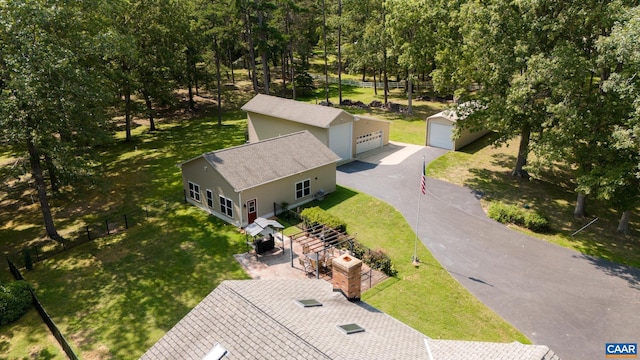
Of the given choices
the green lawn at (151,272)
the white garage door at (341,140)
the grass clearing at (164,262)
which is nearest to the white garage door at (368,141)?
the white garage door at (341,140)

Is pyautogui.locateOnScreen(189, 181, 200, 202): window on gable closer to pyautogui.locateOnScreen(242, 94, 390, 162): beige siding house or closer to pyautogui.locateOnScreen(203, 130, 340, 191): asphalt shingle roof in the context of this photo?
pyautogui.locateOnScreen(203, 130, 340, 191): asphalt shingle roof

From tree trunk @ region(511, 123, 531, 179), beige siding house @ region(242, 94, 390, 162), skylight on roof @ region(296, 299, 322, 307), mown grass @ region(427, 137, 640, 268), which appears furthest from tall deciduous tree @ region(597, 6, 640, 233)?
beige siding house @ region(242, 94, 390, 162)

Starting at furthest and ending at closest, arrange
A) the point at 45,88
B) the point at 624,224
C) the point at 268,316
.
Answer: the point at 624,224 < the point at 45,88 < the point at 268,316

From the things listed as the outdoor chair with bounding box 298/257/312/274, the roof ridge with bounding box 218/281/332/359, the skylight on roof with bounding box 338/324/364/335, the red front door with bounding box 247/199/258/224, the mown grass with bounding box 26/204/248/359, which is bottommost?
the mown grass with bounding box 26/204/248/359

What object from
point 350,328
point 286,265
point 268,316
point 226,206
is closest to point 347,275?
point 350,328
